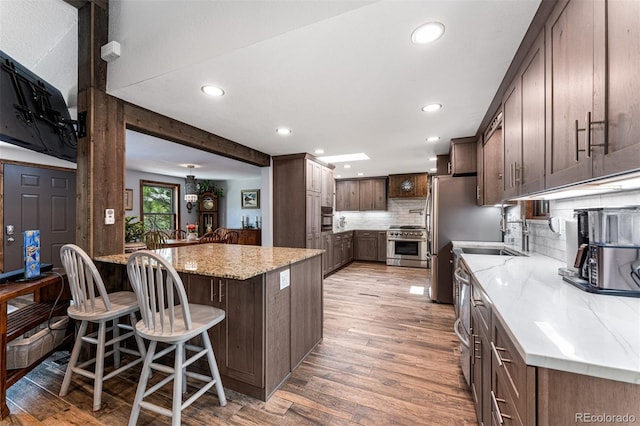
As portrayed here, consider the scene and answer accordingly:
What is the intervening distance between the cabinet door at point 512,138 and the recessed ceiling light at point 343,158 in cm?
249

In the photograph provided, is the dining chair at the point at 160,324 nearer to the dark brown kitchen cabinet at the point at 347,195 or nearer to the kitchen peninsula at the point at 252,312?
the kitchen peninsula at the point at 252,312

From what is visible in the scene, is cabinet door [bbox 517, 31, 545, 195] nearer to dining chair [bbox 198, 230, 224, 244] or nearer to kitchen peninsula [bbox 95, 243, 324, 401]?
kitchen peninsula [bbox 95, 243, 324, 401]

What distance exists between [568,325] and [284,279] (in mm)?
1571

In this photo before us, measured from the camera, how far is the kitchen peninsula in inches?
70.3

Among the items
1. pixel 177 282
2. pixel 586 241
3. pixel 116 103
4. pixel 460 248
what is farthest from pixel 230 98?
pixel 460 248

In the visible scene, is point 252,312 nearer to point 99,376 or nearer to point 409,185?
point 99,376

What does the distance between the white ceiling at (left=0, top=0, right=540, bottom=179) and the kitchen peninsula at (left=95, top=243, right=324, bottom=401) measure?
1.39 meters

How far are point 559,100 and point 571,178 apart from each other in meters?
0.39

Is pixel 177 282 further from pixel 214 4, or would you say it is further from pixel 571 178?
pixel 571 178

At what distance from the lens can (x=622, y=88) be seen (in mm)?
815

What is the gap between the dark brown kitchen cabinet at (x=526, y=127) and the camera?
1407 millimetres

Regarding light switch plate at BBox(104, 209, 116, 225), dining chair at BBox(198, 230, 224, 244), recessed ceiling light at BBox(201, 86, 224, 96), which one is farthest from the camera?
dining chair at BBox(198, 230, 224, 244)

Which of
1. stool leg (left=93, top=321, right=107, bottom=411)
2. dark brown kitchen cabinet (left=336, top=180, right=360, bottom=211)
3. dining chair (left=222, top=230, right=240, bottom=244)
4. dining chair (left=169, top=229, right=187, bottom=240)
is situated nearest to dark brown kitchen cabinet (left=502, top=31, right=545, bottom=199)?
stool leg (left=93, top=321, right=107, bottom=411)

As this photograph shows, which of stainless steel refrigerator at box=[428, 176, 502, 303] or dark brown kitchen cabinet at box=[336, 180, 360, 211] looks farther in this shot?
dark brown kitchen cabinet at box=[336, 180, 360, 211]
